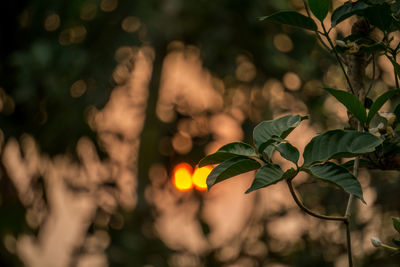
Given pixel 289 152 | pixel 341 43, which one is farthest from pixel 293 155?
pixel 341 43

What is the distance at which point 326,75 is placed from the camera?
2205 millimetres

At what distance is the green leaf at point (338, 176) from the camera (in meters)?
0.35

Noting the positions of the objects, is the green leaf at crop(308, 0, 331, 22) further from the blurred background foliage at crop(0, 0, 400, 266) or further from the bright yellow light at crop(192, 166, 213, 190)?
the bright yellow light at crop(192, 166, 213, 190)

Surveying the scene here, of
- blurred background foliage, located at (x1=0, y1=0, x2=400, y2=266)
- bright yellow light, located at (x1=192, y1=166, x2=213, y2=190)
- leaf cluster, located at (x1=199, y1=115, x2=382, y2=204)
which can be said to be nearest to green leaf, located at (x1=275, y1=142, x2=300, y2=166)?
leaf cluster, located at (x1=199, y1=115, x2=382, y2=204)

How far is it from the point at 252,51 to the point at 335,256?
1.03 metres

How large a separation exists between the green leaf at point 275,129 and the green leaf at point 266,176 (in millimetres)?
23

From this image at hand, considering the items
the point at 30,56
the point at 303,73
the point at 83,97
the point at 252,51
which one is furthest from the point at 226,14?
the point at 30,56

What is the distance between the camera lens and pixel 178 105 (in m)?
2.46

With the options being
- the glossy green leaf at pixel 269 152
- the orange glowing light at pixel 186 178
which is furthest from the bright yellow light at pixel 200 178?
the glossy green leaf at pixel 269 152

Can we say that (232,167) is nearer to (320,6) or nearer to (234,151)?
(234,151)

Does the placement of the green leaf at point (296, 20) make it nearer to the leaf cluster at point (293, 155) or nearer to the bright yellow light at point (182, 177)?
the leaf cluster at point (293, 155)

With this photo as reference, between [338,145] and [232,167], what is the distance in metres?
0.08

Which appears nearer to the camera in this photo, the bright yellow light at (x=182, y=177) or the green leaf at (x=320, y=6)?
the green leaf at (x=320, y=6)

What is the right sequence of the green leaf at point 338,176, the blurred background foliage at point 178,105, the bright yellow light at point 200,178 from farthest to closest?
the bright yellow light at point 200,178, the blurred background foliage at point 178,105, the green leaf at point 338,176
